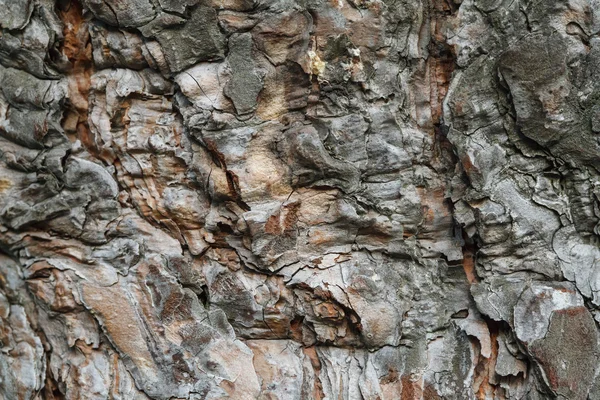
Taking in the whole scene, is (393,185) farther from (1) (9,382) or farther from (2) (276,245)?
(1) (9,382)

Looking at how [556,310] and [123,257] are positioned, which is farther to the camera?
[123,257]

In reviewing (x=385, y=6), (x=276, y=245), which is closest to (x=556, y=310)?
(x=276, y=245)

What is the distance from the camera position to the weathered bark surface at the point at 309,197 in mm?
1285

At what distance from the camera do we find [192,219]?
1375 millimetres

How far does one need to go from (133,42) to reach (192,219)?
1.45 ft

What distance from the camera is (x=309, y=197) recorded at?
1.34 meters

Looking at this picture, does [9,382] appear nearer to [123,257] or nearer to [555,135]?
[123,257]

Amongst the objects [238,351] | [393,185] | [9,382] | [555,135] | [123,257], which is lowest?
[9,382]

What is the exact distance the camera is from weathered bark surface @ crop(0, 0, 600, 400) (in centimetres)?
129

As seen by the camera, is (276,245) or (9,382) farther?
(9,382)

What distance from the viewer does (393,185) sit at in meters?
1.36

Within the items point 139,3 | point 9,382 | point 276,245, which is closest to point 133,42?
point 139,3

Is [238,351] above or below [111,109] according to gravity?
below

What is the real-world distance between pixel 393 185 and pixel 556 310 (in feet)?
1.48
